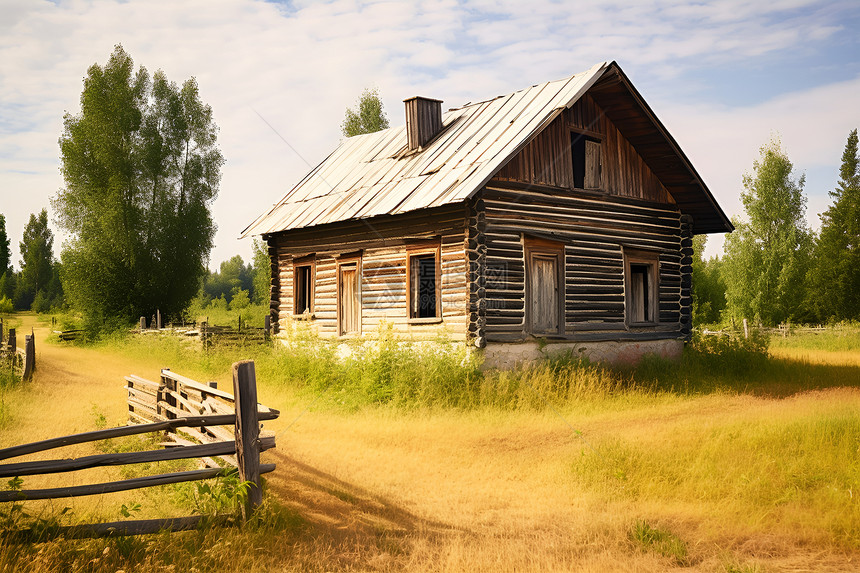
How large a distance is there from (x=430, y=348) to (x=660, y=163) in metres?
8.06

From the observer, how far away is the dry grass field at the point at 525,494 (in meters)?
5.79

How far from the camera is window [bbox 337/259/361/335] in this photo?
17.0 m

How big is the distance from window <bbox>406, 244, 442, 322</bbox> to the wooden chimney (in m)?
3.82

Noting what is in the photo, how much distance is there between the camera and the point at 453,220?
14.5 m

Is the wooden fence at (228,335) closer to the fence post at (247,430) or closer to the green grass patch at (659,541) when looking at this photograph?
the fence post at (247,430)

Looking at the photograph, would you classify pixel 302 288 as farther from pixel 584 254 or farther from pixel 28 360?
pixel 584 254

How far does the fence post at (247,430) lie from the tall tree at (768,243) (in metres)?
37.5

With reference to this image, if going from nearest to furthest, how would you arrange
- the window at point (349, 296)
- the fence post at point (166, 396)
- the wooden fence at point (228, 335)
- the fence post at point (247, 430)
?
the fence post at point (247, 430) → the fence post at point (166, 396) → the window at point (349, 296) → the wooden fence at point (228, 335)

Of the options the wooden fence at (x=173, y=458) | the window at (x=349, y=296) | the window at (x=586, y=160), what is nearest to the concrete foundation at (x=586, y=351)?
the window at (x=586, y=160)

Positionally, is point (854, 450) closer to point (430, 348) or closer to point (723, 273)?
point (430, 348)

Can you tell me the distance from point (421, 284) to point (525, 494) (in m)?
8.23

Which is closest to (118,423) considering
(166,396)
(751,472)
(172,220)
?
(166,396)

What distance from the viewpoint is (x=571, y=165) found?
16.0 metres

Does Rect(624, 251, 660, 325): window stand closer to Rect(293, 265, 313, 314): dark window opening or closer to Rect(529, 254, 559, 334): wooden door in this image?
Rect(529, 254, 559, 334): wooden door
